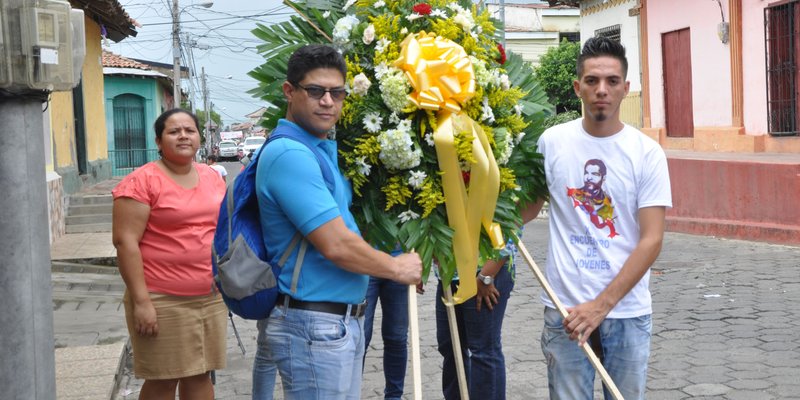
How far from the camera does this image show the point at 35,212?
11.0ft

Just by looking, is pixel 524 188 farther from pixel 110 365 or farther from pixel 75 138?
pixel 75 138

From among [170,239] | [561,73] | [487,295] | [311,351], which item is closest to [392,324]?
[487,295]

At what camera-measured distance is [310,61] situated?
304cm

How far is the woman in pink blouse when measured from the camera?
14.6 feet

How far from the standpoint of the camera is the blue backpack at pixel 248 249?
9.75 feet

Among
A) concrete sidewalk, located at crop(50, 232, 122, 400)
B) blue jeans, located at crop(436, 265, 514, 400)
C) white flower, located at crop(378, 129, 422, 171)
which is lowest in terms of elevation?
concrete sidewalk, located at crop(50, 232, 122, 400)

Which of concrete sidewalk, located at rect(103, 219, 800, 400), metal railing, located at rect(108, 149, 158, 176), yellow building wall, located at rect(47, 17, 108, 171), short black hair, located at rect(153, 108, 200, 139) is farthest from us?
metal railing, located at rect(108, 149, 158, 176)

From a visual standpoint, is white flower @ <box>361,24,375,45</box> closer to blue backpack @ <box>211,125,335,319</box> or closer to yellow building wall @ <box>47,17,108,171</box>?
blue backpack @ <box>211,125,335,319</box>

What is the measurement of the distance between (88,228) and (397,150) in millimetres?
12629

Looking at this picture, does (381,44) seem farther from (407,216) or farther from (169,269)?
(169,269)

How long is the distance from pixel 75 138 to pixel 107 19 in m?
2.99

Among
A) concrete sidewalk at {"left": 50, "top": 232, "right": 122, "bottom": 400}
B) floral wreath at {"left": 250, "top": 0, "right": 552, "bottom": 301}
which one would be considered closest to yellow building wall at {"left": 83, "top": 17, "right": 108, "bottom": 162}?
concrete sidewalk at {"left": 50, "top": 232, "right": 122, "bottom": 400}

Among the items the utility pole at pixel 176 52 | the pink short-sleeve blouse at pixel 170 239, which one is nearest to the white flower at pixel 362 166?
the pink short-sleeve blouse at pixel 170 239

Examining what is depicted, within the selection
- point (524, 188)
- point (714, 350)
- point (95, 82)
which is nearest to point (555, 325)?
point (524, 188)
